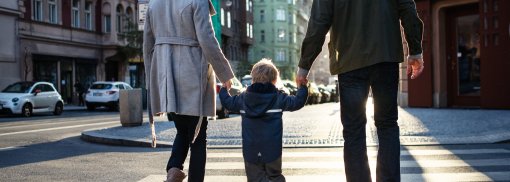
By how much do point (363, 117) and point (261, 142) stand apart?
799 mm

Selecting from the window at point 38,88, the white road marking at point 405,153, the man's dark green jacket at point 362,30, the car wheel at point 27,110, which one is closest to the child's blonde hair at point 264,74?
the man's dark green jacket at point 362,30

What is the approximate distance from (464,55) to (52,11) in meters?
26.1

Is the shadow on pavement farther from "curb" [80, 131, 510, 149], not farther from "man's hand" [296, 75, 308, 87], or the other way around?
"man's hand" [296, 75, 308, 87]

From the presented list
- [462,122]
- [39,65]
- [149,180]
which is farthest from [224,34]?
[149,180]

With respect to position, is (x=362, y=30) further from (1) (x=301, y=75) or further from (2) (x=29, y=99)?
(2) (x=29, y=99)

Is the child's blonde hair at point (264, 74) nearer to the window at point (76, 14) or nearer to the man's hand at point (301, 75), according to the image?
the man's hand at point (301, 75)

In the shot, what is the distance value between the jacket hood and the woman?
228 millimetres

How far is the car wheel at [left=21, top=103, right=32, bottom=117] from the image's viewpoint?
22672 mm

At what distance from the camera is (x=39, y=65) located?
3425 cm

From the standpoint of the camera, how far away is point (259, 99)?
15.1ft

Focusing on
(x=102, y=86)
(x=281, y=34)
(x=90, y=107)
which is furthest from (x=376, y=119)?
(x=281, y=34)

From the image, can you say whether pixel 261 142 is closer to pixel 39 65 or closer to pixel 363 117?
pixel 363 117

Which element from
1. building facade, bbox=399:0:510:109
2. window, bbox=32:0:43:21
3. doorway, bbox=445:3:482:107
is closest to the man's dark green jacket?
building facade, bbox=399:0:510:109

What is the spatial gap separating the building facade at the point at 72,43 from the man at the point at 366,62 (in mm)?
30047
